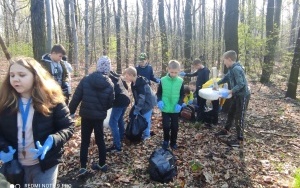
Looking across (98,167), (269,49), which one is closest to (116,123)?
(98,167)

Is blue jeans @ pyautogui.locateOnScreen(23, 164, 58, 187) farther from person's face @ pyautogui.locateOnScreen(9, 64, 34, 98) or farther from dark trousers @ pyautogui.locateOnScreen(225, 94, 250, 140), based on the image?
dark trousers @ pyautogui.locateOnScreen(225, 94, 250, 140)

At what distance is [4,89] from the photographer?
244cm

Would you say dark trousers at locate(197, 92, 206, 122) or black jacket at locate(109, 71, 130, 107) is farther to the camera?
dark trousers at locate(197, 92, 206, 122)

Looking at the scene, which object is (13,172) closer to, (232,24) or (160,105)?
(160,105)

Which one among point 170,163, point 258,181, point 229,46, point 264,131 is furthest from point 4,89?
point 229,46

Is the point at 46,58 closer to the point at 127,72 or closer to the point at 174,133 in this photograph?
the point at 127,72

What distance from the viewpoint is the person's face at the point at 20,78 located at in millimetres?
2367

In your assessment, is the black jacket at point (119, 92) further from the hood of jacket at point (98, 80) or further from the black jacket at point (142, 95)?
the hood of jacket at point (98, 80)

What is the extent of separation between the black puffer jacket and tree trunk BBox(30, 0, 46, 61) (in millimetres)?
3490

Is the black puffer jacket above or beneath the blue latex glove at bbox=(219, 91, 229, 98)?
above

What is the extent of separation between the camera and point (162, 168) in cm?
409

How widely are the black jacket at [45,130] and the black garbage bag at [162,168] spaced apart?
75.3 inches

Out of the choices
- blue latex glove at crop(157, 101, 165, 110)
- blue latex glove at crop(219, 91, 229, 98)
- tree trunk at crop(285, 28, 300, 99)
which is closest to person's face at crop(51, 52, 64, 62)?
blue latex glove at crop(157, 101, 165, 110)

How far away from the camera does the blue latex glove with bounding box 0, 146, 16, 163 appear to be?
229cm
